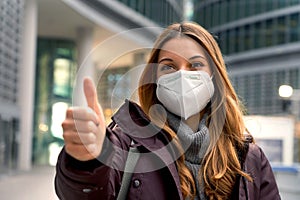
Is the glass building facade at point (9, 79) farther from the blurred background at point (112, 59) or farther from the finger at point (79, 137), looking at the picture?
the finger at point (79, 137)

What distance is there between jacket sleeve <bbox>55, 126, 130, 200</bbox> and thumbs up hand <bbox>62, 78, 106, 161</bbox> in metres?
0.07

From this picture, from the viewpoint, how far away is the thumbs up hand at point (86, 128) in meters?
1.27

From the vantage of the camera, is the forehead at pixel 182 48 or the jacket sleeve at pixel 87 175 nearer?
the jacket sleeve at pixel 87 175

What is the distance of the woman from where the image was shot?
178cm

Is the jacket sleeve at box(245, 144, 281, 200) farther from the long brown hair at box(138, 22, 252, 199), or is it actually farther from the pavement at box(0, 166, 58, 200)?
the pavement at box(0, 166, 58, 200)

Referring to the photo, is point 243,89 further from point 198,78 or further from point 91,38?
Result: point 198,78

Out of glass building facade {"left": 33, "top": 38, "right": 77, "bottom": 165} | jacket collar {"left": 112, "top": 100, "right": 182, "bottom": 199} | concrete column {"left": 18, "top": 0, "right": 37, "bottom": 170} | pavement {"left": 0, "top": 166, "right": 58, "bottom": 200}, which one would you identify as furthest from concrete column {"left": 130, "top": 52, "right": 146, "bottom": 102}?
glass building facade {"left": 33, "top": 38, "right": 77, "bottom": 165}

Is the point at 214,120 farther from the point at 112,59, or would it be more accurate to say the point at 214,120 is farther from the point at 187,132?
the point at 112,59

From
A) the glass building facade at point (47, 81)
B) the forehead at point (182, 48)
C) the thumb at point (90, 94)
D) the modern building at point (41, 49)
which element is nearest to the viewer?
the thumb at point (90, 94)

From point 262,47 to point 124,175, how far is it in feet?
132

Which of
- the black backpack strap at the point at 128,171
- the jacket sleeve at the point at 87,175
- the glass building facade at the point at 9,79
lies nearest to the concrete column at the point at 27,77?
the glass building facade at the point at 9,79

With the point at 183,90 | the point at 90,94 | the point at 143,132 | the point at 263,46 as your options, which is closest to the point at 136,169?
the point at 143,132

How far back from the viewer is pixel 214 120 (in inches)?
81.6

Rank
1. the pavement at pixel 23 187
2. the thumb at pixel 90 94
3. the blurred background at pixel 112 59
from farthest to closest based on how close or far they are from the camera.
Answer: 1. the pavement at pixel 23 187
2. the blurred background at pixel 112 59
3. the thumb at pixel 90 94
